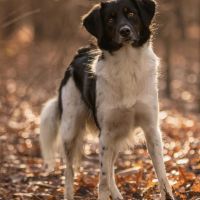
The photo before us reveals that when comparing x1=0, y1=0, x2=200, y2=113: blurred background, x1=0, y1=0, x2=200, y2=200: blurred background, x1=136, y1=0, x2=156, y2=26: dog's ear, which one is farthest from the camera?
x1=0, y1=0, x2=200, y2=113: blurred background

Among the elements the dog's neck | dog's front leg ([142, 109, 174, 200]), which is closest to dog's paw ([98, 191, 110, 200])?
dog's front leg ([142, 109, 174, 200])

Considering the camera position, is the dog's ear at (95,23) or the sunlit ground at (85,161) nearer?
the dog's ear at (95,23)

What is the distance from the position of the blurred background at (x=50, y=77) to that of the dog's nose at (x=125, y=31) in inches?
31.0

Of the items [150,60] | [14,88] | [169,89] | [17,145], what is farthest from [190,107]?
[150,60]

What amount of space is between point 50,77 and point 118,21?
9169mm

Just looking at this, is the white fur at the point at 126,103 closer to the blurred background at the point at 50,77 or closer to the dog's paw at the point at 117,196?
the dog's paw at the point at 117,196

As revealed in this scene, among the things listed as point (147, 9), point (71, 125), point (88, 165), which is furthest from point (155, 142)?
point (88, 165)

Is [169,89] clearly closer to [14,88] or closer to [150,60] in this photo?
[14,88]

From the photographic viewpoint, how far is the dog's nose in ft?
18.5

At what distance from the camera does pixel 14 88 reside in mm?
15703

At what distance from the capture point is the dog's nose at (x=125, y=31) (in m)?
5.65

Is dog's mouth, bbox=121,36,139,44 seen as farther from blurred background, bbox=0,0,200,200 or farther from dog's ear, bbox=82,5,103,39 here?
blurred background, bbox=0,0,200,200

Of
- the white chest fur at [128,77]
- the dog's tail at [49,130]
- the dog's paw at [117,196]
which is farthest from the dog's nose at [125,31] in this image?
the dog's tail at [49,130]

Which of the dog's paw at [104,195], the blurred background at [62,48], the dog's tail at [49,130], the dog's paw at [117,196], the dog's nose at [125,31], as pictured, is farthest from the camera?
the blurred background at [62,48]
